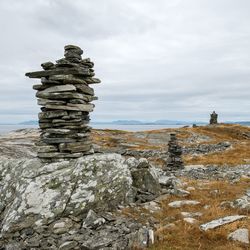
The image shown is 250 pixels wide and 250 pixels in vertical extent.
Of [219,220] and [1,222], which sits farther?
[1,222]

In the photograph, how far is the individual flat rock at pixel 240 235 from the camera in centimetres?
1177

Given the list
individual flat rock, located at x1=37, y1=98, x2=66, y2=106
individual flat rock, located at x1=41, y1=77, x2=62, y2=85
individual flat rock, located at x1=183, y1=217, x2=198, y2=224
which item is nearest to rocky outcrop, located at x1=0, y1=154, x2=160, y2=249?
individual flat rock, located at x1=183, y1=217, x2=198, y2=224

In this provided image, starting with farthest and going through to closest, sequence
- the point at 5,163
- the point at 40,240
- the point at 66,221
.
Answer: the point at 5,163 < the point at 66,221 < the point at 40,240

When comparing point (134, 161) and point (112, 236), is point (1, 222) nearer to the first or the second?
point (112, 236)

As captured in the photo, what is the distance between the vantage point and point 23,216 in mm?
14008

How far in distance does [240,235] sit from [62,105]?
33.2ft

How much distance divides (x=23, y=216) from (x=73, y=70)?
7436 millimetres

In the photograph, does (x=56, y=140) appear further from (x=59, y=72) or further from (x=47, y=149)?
(x=59, y=72)

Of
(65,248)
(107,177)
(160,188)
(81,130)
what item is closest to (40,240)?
(65,248)

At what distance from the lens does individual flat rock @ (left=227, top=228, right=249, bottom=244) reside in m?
11.8

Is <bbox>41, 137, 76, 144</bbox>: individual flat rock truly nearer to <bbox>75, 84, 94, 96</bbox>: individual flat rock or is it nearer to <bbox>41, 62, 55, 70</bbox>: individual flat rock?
<bbox>75, 84, 94, 96</bbox>: individual flat rock

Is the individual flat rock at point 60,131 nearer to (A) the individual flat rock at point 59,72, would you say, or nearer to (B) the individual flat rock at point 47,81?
(B) the individual flat rock at point 47,81

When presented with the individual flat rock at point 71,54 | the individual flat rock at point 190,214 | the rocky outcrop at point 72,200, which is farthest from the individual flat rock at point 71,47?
the individual flat rock at point 190,214

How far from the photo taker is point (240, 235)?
472 inches
